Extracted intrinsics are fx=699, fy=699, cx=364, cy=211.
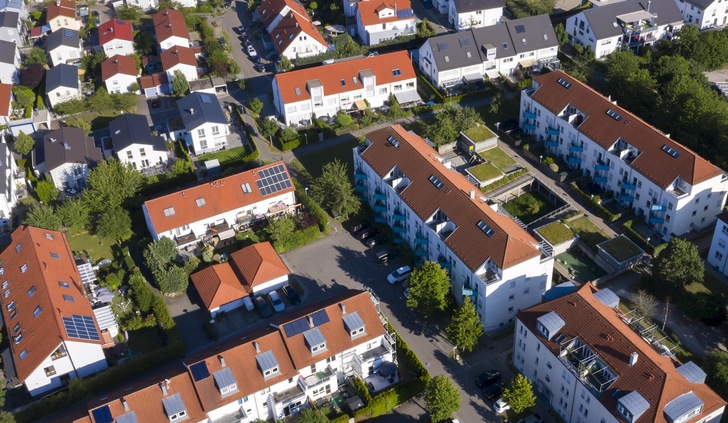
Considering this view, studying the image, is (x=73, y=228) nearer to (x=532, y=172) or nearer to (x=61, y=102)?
(x=61, y=102)

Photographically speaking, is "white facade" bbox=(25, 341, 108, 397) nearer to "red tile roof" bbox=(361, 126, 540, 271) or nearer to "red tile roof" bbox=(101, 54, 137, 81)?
"red tile roof" bbox=(361, 126, 540, 271)

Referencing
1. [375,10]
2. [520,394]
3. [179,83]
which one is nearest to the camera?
[520,394]

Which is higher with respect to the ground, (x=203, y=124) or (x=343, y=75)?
(x=343, y=75)

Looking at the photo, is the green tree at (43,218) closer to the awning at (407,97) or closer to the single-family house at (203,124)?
the single-family house at (203,124)

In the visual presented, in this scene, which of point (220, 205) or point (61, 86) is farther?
point (61, 86)

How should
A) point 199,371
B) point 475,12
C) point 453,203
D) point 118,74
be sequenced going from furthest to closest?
point 475,12, point 118,74, point 453,203, point 199,371

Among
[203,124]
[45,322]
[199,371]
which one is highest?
[203,124]

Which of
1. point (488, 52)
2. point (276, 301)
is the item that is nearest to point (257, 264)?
point (276, 301)

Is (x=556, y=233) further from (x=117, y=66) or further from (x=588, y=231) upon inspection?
(x=117, y=66)
